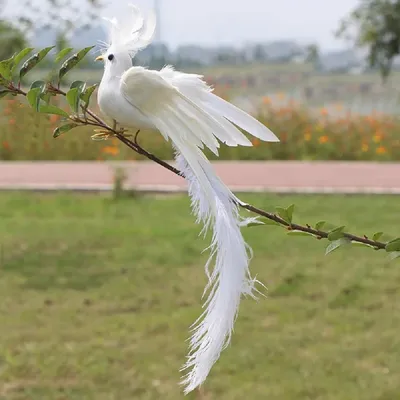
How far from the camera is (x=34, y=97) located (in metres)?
0.84

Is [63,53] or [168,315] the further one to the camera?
[168,315]

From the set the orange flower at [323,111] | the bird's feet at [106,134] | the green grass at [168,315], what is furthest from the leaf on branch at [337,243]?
the orange flower at [323,111]

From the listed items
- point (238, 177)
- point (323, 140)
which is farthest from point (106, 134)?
point (323, 140)

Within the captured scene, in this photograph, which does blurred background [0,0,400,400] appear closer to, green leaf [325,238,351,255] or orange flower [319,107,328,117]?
green leaf [325,238,351,255]

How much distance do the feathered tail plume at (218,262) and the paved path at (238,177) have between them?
6.16 metres

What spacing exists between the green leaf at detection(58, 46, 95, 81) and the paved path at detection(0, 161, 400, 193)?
614 cm

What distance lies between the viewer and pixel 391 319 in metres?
3.66

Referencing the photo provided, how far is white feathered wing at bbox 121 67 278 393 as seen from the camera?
81 centimetres

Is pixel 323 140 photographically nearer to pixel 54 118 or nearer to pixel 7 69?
pixel 54 118

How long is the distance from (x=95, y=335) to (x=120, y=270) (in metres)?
1.05

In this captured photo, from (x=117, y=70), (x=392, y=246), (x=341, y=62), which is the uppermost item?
(x=117, y=70)

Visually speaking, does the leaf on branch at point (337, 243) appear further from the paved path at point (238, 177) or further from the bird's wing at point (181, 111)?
the paved path at point (238, 177)

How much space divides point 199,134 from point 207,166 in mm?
40

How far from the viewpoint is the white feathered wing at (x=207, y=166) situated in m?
0.81
